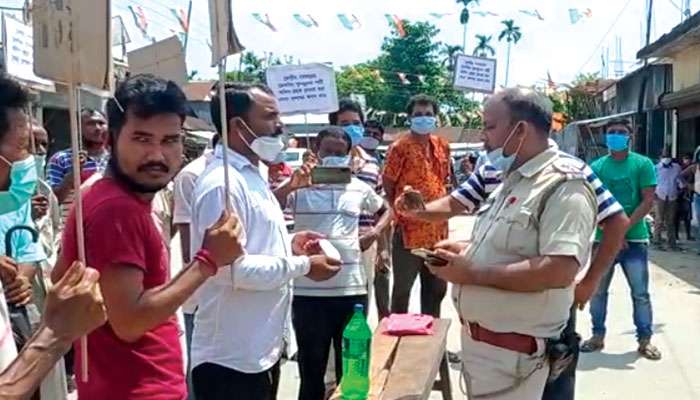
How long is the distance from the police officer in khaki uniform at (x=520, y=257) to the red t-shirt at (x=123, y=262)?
1.39m

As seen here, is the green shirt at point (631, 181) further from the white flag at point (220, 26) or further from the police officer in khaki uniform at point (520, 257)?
the white flag at point (220, 26)

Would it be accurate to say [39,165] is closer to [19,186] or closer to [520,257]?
[19,186]

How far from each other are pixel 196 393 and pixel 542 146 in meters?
1.69

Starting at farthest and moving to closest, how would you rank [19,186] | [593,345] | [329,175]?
[593,345] → [329,175] → [19,186]

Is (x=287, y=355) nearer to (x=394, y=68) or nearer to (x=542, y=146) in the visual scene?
(x=542, y=146)

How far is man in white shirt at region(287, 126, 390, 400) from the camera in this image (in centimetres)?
488

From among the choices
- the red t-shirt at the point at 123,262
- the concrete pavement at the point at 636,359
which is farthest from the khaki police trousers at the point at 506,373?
the concrete pavement at the point at 636,359

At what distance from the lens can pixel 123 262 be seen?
2.38 metres

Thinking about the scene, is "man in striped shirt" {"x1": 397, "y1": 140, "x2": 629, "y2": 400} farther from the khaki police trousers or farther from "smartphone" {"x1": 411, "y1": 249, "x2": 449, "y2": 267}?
"smartphone" {"x1": 411, "y1": 249, "x2": 449, "y2": 267}

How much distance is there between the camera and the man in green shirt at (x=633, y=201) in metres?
6.81

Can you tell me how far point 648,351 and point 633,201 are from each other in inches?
46.0

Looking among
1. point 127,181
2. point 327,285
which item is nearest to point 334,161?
point 327,285

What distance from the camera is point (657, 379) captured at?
6.30 m

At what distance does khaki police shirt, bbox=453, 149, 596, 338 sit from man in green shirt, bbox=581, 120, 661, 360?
3383 mm
